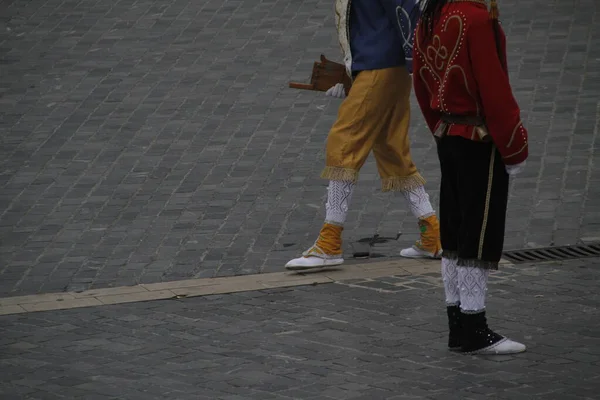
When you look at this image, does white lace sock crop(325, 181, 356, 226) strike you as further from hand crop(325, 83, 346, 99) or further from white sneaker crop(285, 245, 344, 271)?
hand crop(325, 83, 346, 99)

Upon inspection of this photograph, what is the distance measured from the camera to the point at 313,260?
24.9 feet

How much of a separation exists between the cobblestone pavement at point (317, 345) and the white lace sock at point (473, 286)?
24 centimetres

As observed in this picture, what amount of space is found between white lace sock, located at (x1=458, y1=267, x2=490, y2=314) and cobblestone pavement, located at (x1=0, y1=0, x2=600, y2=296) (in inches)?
69.4

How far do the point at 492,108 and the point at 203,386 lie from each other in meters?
1.79

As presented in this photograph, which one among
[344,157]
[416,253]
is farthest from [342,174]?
[416,253]

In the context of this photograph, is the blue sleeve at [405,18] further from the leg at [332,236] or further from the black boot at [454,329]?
the black boot at [454,329]

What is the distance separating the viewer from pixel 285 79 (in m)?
10.9

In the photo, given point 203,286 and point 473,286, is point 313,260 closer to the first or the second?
point 203,286

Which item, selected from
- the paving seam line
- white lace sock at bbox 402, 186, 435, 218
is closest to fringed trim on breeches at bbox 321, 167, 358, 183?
white lace sock at bbox 402, 186, 435, 218

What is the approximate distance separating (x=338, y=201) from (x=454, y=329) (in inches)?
62.2

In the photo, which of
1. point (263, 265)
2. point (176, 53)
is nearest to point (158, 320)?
point (263, 265)

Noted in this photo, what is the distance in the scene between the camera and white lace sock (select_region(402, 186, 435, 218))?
775cm

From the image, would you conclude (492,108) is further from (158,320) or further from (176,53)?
(176,53)

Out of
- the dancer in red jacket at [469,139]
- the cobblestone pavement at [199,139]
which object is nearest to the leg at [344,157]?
the cobblestone pavement at [199,139]
